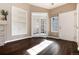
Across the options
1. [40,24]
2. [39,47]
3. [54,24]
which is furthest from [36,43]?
[54,24]

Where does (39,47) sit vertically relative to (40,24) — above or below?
below

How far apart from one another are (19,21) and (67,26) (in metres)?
0.85

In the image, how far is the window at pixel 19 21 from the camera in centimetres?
170

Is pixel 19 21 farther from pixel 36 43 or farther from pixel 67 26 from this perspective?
pixel 67 26

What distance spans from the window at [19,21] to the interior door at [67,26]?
647 mm

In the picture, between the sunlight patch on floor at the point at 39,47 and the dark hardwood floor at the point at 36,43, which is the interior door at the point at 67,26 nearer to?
the dark hardwood floor at the point at 36,43

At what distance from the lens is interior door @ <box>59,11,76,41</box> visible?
168 cm

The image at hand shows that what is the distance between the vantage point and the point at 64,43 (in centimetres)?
174

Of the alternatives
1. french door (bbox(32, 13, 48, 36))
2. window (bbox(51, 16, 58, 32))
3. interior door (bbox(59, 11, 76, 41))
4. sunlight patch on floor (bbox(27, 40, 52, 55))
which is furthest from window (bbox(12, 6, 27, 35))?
interior door (bbox(59, 11, 76, 41))

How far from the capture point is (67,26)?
1.73m

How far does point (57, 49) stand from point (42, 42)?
0.96 feet

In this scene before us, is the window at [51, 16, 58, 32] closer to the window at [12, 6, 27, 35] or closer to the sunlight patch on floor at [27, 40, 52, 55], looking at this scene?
the sunlight patch on floor at [27, 40, 52, 55]

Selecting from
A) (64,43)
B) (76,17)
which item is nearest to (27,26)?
(64,43)

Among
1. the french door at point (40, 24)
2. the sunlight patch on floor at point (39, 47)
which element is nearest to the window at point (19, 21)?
the french door at point (40, 24)
